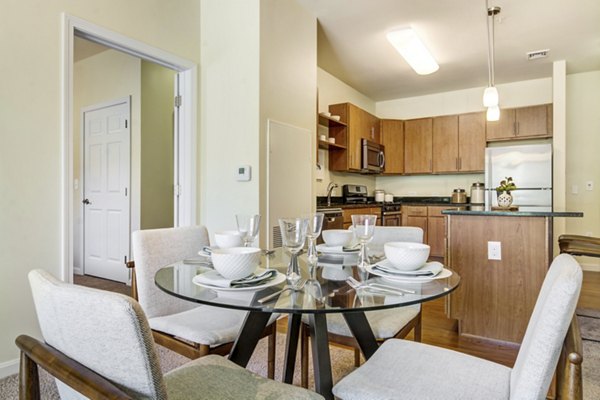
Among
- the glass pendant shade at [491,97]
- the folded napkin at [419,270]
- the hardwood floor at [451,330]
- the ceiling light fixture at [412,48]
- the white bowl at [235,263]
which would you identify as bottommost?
the hardwood floor at [451,330]

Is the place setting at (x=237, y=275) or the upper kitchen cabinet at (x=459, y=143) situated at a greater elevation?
the upper kitchen cabinet at (x=459, y=143)

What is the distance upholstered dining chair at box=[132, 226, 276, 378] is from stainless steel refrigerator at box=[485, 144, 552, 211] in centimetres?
419

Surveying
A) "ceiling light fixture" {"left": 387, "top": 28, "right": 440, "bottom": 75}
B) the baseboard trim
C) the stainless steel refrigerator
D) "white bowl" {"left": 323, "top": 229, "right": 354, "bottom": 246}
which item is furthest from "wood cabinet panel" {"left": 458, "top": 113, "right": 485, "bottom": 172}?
the baseboard trim

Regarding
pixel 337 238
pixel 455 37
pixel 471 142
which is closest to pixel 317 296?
pixel 337 238

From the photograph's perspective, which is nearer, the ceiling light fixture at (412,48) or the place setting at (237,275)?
the place setting at (237,275)

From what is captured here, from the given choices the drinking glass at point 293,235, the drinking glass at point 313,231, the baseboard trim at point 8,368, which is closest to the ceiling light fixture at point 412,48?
the drinking glass at point 313,231

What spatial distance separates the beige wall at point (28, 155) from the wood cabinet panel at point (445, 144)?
4787mm

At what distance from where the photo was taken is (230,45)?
2.94 meters

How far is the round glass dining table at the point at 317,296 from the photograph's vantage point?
3.18 feet

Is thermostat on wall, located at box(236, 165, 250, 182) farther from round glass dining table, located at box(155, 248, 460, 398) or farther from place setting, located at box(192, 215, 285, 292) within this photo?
place setting, located at box(192, 215, 285, 292)

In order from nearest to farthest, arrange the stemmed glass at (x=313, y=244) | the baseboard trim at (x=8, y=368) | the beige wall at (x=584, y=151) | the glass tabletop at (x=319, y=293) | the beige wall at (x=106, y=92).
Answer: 1. the glass tabletop at (x=319, y=293)
2. the stemmed glass at (x=313, y=244)
3. the baseboard trim at (x=8, y=368)
4. the beige wall at (x=106, y=92)
5. the beige wall at (x=584, y=151)

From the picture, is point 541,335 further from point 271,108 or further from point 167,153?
point 167,153

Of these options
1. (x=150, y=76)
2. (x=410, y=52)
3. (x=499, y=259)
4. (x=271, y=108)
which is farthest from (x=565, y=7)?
(x=150, y=76)

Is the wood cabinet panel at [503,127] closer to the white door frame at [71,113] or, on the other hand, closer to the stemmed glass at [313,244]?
the white door frame at [71,113]
